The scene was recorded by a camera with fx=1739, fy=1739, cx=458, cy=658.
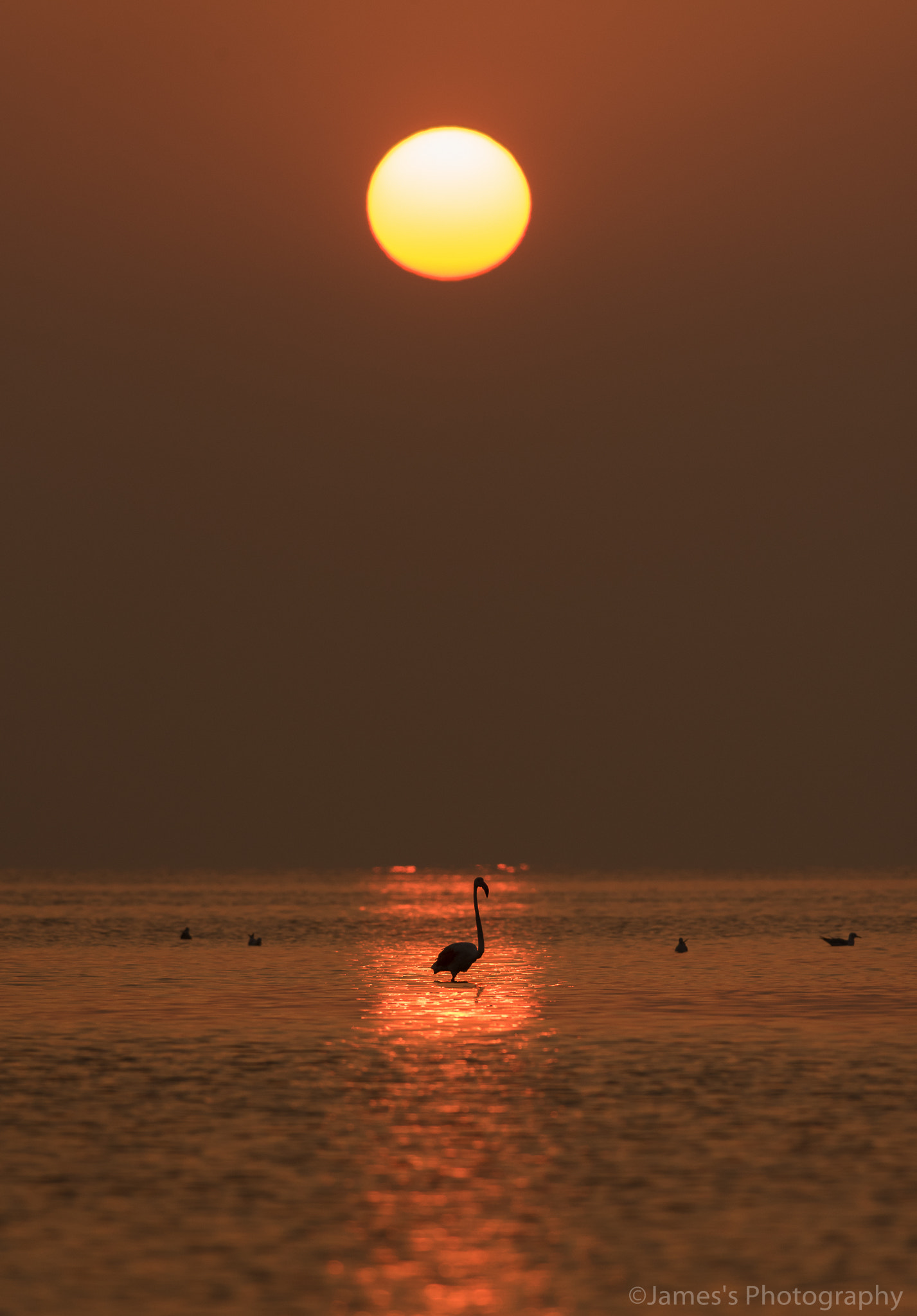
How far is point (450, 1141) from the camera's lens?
19.0 m

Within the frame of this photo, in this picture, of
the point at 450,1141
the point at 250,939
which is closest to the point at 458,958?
the point at 450,1141

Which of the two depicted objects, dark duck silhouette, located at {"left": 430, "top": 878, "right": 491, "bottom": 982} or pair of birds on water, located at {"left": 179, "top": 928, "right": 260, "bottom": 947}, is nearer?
dark duck silhouette, located at {"left": 430, "top": 878, "right": 491, "bottom": 982}

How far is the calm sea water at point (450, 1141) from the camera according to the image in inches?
533

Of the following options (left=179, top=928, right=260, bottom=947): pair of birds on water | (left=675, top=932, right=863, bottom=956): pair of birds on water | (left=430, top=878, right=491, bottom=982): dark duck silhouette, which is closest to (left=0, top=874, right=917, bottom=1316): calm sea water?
(left=430, top=878, right=491, bottom=982): dark duck silhouette

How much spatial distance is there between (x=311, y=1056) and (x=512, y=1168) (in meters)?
9.21

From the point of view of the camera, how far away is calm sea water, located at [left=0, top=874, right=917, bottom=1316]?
13.5 meters

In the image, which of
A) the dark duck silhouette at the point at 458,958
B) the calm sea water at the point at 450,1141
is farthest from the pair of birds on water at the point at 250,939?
the dark duck silhouette at the point at 458,958

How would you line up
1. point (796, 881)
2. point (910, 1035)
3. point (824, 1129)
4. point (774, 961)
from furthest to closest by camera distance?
point (796, 881)
point (774, 961)
point (910, 1035)
point (824, 1129)

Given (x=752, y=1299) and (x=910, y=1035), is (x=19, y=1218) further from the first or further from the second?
(x=910, y=1035)

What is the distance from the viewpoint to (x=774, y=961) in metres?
48.9

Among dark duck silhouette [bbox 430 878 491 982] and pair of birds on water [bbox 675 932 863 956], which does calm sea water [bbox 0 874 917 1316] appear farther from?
pair of birds on water [bbox 675 932 863 956]

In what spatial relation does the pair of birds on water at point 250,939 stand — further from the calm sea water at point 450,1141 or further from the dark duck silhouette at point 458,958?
the dark duck silhouette at point 458,958

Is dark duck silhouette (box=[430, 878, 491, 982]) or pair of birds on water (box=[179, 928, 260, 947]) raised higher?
pair of birds on water (box=[179, 928, 260, 947])

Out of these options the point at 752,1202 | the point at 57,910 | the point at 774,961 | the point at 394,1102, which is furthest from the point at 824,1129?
the point at 57,910
